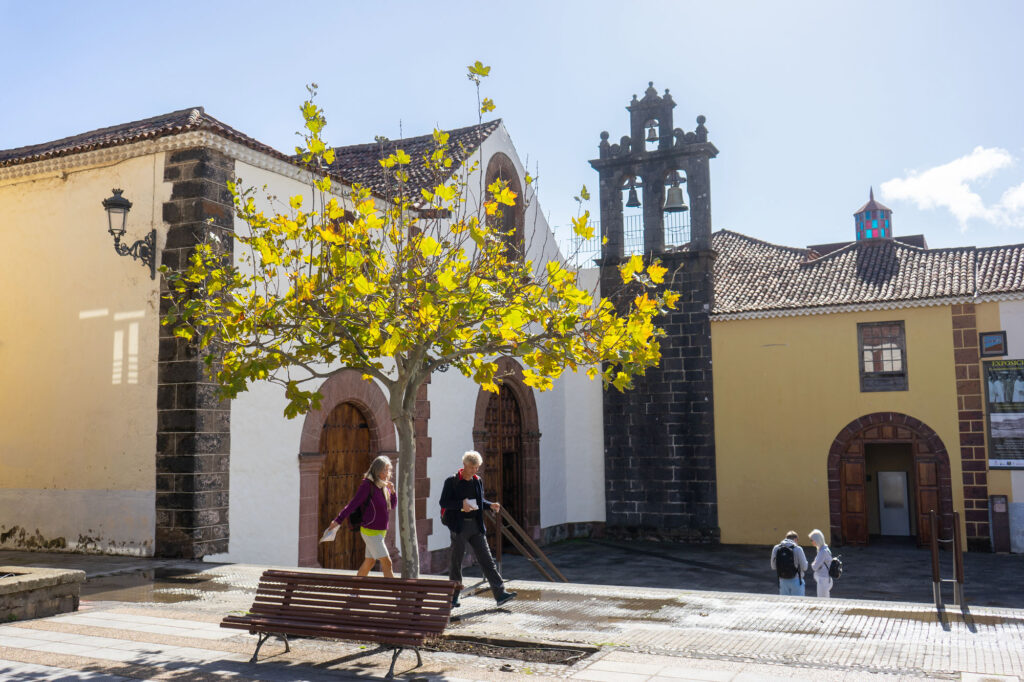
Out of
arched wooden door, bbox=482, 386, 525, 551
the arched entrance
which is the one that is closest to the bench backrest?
arched wooden door, bbox=482, 386, 525, 551

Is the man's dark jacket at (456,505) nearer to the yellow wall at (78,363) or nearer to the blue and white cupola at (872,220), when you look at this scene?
the yellow wall at (78,363)

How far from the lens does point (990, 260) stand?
19.2 m

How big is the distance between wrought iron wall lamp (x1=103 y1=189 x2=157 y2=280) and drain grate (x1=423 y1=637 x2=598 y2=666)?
6.45 metres

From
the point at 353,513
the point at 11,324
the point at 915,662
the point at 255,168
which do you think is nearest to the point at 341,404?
the point at 255,168

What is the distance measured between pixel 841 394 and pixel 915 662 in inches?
544

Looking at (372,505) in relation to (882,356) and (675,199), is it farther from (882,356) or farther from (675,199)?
(882,356)

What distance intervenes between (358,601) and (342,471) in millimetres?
7064

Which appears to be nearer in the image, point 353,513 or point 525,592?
point 353,513

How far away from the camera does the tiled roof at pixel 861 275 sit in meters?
18.5

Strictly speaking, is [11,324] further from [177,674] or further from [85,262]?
[177,674]

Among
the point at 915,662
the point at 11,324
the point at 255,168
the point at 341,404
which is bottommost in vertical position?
the point at 915,662

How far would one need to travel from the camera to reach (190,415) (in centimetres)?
1042

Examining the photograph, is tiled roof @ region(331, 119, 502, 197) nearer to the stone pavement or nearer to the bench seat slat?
the stone pavement

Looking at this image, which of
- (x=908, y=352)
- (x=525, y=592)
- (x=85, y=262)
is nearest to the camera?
(x=525, y=592)
